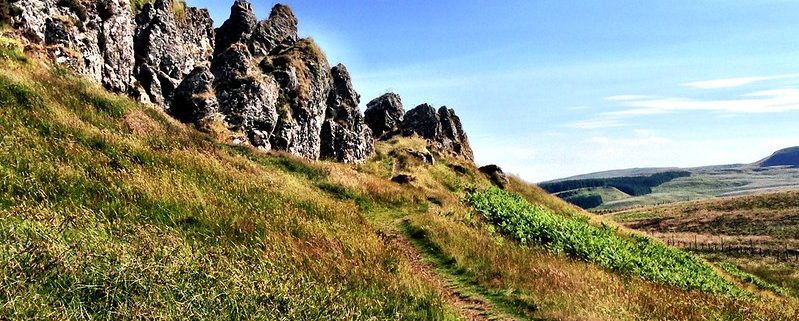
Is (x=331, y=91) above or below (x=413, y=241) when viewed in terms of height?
above

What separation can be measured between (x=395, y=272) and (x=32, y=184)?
7402 millimetres

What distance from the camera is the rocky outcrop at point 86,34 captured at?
87.3 ft

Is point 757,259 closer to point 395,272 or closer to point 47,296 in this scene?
point 395,272

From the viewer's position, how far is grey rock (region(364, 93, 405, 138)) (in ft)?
219

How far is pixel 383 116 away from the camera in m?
66.9

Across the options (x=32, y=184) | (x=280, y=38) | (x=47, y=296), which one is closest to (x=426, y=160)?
(x=280, y=38)

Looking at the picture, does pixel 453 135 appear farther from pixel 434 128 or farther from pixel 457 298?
pixel 457 298

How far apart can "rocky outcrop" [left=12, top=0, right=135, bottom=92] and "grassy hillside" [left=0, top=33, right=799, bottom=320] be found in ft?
28.3

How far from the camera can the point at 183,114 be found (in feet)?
117

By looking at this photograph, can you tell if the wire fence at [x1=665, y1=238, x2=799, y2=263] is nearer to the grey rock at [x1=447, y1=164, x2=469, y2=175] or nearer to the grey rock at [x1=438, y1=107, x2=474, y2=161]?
the grey rock at [x1=447, y1=164, x2=469, y2=175]

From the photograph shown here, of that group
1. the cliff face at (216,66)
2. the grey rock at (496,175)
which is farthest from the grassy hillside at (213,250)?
the grey rock at (496,175)

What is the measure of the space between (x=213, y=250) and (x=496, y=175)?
51.8 metres

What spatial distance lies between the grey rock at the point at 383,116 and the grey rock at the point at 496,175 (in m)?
14.6

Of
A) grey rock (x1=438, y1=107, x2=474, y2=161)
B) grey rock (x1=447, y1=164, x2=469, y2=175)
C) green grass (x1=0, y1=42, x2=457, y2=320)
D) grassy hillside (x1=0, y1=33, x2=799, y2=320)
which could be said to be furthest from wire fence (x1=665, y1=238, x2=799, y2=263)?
green grass (x1=0, y1=42, x2=457, y2=320)
